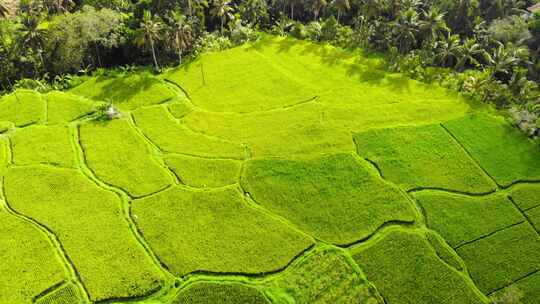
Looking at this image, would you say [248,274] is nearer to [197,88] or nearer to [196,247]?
[196,247]

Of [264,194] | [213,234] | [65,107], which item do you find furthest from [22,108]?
[264,194]

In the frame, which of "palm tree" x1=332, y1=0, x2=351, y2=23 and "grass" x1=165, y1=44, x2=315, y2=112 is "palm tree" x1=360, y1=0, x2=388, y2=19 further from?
"grass" x1=165, y1=44, x2=315, y2=112

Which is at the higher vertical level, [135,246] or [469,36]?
[469,36]

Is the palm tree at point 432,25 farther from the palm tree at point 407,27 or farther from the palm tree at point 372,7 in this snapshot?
the palm tree at point 372,7

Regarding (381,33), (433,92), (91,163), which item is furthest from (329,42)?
(91,163)

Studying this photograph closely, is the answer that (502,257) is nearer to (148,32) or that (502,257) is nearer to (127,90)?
(127,90)

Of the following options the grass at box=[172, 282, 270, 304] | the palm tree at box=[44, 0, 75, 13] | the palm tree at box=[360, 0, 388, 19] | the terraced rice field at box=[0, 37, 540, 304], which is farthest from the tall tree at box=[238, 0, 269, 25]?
the grass at box=[172, 282, 270, 304]
